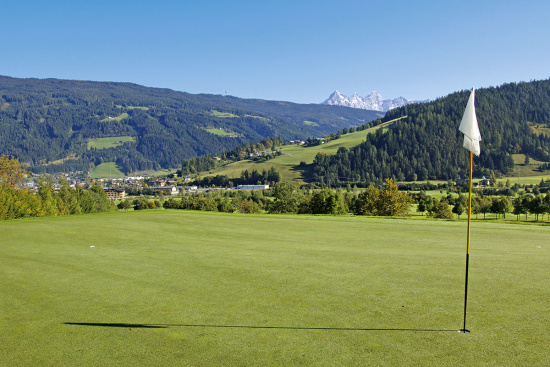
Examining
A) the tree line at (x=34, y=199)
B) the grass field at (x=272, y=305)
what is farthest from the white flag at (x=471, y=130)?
the tree line at (x=34, y=199)

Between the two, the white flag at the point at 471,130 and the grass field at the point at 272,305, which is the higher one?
the white flag at the point at 471,130

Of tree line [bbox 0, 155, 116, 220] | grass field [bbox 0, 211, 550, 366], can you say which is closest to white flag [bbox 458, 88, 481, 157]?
grass field [bbox 0, 211, 550, 366]

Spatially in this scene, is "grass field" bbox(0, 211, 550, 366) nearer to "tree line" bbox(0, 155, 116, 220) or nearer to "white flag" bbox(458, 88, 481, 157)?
"white flag" bbox(458, 88, 481, 157)

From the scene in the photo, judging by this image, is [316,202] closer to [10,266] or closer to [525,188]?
[10,266]

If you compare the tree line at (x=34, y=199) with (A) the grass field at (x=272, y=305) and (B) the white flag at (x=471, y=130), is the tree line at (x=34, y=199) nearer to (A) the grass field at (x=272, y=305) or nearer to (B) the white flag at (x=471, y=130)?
(A) the grass field at (x=272, y=305)

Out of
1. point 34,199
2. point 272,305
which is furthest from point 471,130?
point 34,199

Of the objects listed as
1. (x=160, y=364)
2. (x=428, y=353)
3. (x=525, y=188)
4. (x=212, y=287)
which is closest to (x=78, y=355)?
(x=160, y=364)

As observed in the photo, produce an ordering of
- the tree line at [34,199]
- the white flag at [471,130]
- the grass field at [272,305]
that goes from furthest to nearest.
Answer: the tree line at [34,199] < the white flag at [471,130] < the grass field at [272,305]

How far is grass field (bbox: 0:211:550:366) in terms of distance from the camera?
281 inches

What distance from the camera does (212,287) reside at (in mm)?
11469

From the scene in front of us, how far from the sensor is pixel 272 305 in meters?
9.69

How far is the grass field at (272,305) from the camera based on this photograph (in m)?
7.13

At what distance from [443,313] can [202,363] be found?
205 inches

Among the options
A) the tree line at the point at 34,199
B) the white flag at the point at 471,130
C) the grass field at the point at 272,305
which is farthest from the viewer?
the tree line at the point at 34,199
